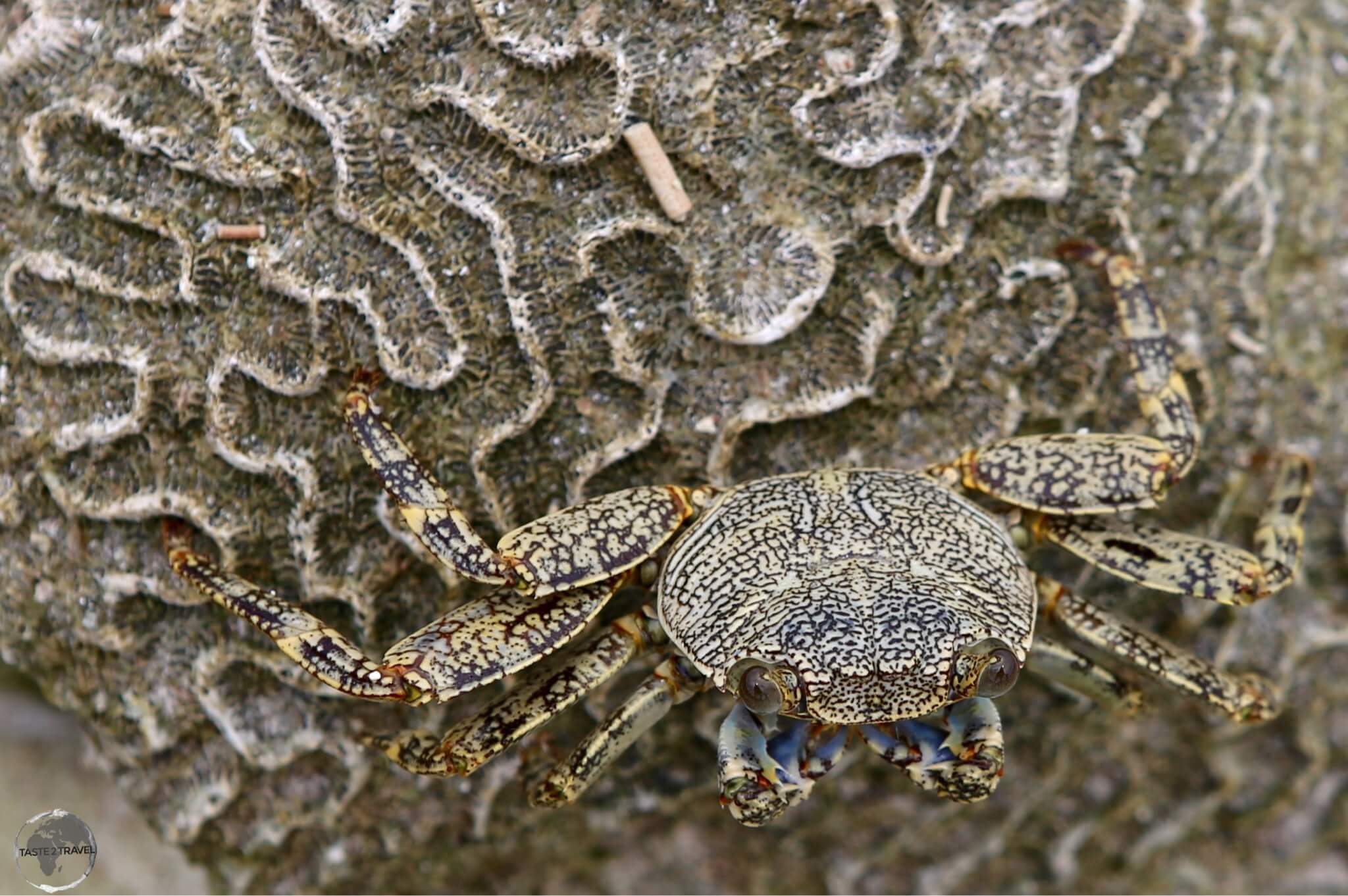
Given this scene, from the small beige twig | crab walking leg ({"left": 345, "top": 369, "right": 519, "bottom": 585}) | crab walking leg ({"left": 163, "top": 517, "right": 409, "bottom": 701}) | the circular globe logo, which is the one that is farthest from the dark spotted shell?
the circular globe logo

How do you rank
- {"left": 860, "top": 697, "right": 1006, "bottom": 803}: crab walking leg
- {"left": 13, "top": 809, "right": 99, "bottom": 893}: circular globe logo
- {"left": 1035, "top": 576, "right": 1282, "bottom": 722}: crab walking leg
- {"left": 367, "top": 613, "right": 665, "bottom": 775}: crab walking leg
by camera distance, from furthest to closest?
{"left": 13, "top": 809, "right": 99, "bottom": 893}: circular globe logo < {"left": 1035, "top": 576, "right": 1282, "bottom": 722}: crab walking leg < {"left": 367, "top": 613, "right": 665, "bottom": 775}: crab walking leg < {"left": 860, "top": 697, "right": 1006, "bottom": 803}: crab walking leg

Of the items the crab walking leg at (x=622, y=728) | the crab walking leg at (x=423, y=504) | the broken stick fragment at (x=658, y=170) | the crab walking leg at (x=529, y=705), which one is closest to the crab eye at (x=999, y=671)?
the crab walking leg at (x=622, y=728)

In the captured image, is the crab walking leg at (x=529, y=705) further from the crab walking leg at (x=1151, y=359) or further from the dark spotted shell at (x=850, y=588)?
the crab walking leg at (x=1151, y=359)

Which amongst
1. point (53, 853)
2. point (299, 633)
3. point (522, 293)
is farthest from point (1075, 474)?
point (53, 853)

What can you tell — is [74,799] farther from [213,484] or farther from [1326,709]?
[1326,709]

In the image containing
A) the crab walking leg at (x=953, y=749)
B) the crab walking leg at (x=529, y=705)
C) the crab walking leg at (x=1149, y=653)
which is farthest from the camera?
the crab walking leg at (x=1149, y=653)

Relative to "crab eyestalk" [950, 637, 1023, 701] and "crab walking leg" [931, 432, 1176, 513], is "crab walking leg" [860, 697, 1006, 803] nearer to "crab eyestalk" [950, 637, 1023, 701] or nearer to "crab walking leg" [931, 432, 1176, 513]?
"crab eyestalk" [950, 637, 1023, 701]

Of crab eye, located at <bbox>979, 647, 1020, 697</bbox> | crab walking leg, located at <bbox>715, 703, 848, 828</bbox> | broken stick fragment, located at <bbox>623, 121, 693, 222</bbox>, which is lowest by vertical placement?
crab walking leg, located at <bbox>715, 703, 848, 828</bbox>
